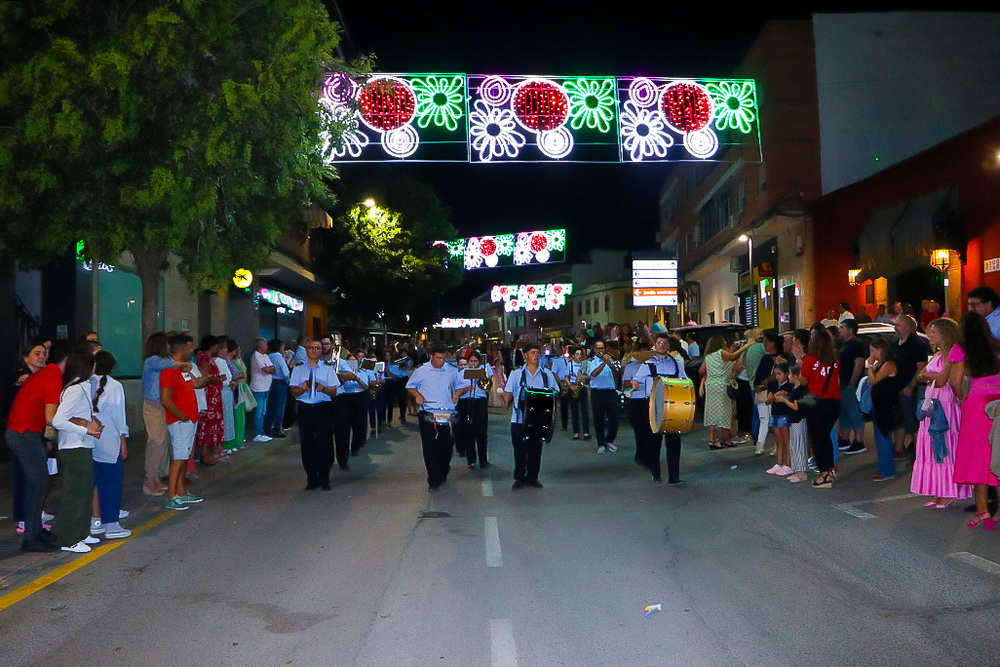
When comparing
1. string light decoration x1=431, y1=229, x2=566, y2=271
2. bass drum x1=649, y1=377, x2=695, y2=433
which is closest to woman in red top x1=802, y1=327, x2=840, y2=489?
bass drum x1=649, y1=377, x2=695, y2=433

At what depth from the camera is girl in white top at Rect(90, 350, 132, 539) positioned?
8.09 metres

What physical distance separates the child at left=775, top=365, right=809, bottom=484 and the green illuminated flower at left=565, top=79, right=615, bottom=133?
9127 mm

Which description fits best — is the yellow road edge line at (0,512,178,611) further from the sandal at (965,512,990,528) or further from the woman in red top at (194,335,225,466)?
the sandal at (965,512,990,528)

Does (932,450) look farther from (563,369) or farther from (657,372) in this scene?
(563,369)

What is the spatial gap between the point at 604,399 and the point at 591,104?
6.90m

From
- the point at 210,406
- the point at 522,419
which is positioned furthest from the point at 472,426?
the point at 210,406

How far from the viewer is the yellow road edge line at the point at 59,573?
626cm

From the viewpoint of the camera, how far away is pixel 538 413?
1084 centimetres

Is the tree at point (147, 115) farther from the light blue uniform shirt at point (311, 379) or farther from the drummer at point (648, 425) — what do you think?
the drummer at point (648, 425)

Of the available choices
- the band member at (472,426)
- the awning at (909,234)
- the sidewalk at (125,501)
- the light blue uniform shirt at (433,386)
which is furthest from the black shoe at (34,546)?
the awning at (909,234)

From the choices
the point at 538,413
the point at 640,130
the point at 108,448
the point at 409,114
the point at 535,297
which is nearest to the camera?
the point at 108,448

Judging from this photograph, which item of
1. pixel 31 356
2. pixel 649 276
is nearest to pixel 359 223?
pixel 649 276

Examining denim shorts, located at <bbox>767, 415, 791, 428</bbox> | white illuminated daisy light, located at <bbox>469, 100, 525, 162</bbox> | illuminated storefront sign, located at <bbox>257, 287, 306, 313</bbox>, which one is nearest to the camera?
denim shorts, located at <bbox>767, 415, 791, 428</bbox>

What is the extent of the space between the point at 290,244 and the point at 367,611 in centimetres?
2432
